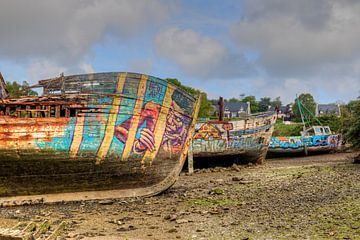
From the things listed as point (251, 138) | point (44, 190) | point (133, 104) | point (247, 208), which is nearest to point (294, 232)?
point (247, 208)

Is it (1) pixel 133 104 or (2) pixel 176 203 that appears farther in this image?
(1) pixel 133 104

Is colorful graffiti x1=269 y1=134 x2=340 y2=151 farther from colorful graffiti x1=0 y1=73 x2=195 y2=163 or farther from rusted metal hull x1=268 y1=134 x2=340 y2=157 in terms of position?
colorful graffiti x1=0 y1=73 x2=195 y2=163

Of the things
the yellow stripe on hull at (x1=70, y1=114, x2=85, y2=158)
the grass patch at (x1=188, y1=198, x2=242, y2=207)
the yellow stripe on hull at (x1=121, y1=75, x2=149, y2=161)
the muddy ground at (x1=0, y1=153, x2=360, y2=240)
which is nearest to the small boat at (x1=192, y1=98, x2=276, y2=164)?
the muddy ground at (x1=0, y1=153, x2=360, y2=240)

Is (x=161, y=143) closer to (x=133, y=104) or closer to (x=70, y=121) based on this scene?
(x=133, y=104)

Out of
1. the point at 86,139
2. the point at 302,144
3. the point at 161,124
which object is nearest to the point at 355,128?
the point at 302,144

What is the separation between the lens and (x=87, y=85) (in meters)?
10.9

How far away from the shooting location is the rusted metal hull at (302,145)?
86.2 feet

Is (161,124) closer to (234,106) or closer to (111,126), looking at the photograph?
(111,126)

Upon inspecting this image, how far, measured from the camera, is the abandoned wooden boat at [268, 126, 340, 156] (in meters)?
26.3

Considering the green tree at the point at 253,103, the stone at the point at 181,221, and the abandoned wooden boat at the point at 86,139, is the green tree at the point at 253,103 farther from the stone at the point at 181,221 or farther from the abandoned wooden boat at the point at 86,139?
the stone at the point at 181,221

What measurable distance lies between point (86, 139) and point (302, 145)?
19322 mm

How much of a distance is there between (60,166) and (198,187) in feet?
15.4

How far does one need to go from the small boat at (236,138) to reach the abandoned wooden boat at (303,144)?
387 cm

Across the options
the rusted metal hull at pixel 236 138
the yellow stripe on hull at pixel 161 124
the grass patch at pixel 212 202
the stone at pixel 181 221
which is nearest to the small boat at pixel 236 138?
the rusted metal hull at pixel 236 138
